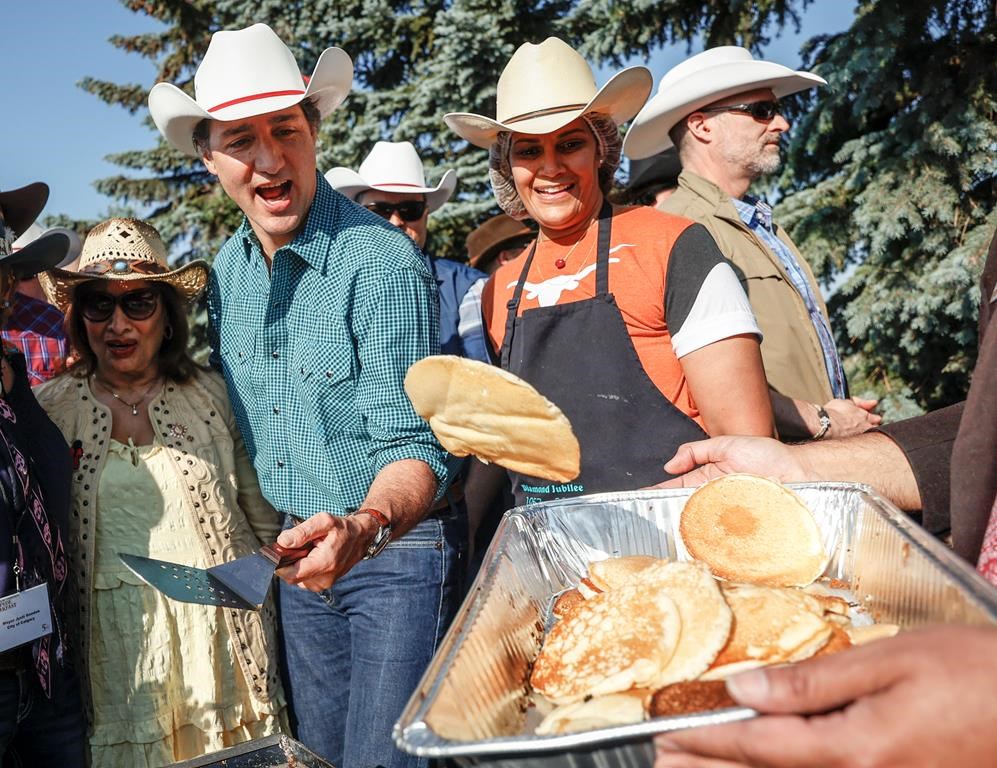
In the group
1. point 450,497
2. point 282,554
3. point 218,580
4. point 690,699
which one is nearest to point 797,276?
point 450,497

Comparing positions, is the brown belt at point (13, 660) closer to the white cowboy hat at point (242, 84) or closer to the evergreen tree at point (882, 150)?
the white cowboy hat at point (242, 84)

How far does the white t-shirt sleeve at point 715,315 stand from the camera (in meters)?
2.24

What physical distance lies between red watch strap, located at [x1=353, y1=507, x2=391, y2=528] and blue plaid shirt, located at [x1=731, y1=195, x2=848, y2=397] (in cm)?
196

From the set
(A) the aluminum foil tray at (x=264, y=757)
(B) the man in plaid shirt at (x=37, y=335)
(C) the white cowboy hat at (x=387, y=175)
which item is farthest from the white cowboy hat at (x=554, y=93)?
(C) the white cowboy hat at (x=387, y=175)

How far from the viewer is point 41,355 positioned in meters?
4.23

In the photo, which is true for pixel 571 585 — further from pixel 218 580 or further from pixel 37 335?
pixel 37 335

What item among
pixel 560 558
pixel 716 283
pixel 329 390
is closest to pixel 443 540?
pixel 329 390

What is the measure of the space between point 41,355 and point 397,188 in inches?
92.7

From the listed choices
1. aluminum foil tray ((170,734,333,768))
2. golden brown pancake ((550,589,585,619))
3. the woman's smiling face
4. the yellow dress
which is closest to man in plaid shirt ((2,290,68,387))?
the yellow dress

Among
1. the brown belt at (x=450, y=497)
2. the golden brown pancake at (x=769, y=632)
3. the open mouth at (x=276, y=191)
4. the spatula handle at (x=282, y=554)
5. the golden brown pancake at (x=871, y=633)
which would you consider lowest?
the brown belt at (x=450, y=497)

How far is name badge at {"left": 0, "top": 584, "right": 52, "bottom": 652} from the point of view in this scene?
7.05 ft

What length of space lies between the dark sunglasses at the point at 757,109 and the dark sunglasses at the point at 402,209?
2.44 m

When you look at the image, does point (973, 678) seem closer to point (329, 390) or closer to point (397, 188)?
point (329, 390)

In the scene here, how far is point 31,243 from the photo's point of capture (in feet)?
8.57
